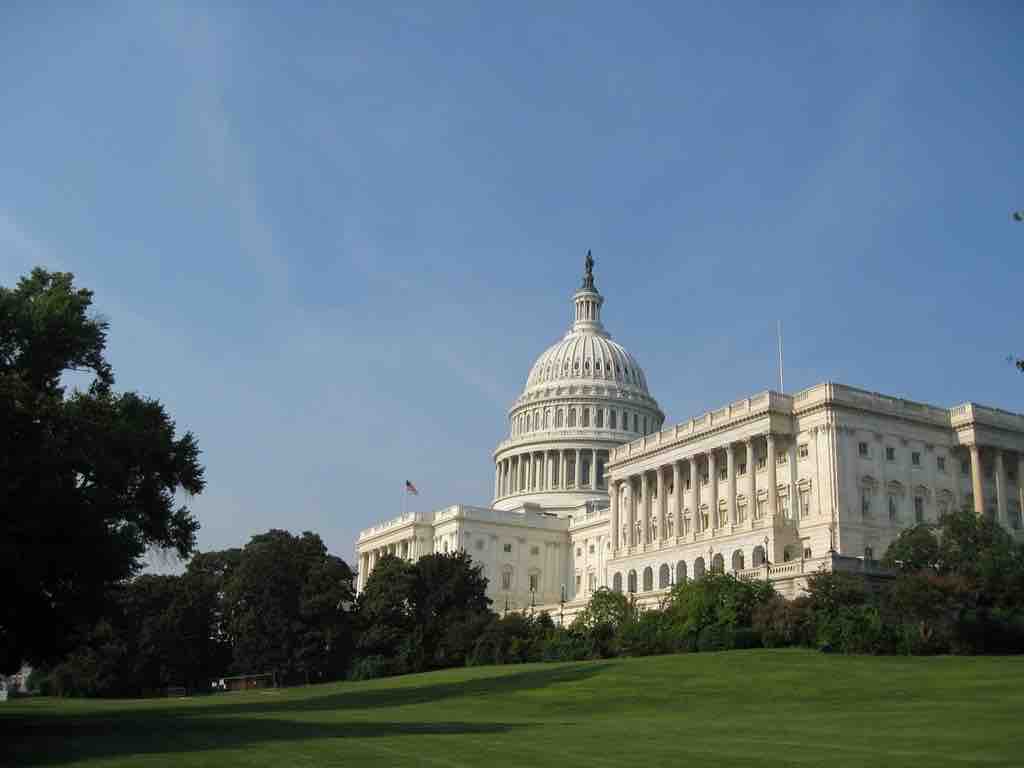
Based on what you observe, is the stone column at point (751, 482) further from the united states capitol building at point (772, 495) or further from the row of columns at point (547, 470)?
the row of columns at point (547, 470)

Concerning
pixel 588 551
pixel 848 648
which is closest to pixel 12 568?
pixel 848 648

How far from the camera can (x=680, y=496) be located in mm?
110438

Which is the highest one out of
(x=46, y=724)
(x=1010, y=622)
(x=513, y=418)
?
(x=513, y=418)

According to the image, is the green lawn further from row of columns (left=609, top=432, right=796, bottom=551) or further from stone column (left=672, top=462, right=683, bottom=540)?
stone column (left=672, top=462, right=683, bottom=540)

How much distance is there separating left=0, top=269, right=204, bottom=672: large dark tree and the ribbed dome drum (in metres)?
111

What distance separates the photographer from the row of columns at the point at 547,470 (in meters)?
164

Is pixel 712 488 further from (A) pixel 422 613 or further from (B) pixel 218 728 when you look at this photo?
(B) pixel 218 728

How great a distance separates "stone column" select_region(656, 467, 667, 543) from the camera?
366ft

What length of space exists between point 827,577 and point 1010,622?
1217 centimetres

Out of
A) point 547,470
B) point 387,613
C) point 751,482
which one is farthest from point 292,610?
point 547,470

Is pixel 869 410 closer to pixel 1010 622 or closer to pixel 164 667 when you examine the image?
pixel 1010 622

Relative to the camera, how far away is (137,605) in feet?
373

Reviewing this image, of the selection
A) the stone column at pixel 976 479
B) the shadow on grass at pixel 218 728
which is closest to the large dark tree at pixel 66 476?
the shadow on grass at pixel 218 728

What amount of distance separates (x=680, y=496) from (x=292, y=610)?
38.6m
